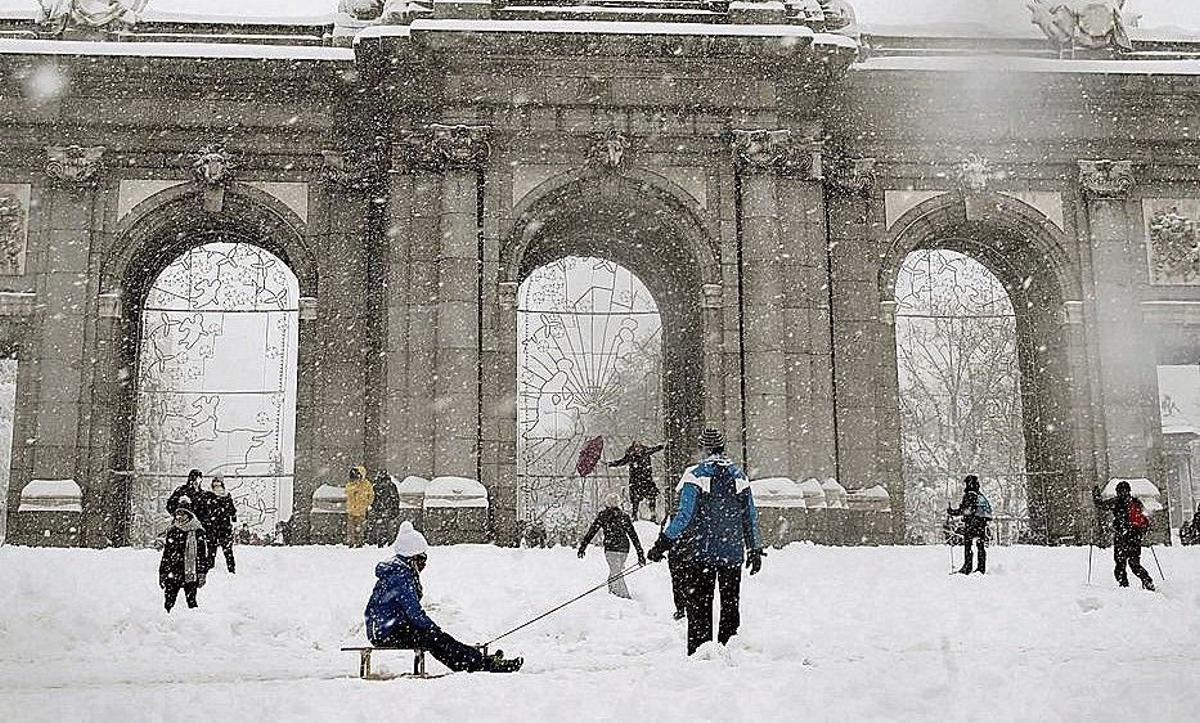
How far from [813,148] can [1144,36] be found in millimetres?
7622

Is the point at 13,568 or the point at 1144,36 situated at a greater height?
the point at 1144,36

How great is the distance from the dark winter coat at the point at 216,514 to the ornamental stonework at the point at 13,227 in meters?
9.04

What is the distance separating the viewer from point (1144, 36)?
2512cm

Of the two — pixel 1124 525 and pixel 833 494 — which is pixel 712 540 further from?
pixel 833 494

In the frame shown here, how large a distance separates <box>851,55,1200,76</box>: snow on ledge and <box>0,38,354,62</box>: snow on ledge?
962 centimetres

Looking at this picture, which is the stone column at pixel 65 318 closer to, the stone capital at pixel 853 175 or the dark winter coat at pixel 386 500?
the dark winter coat at pixel 386 500

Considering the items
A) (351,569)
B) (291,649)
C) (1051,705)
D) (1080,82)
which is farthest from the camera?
(1080,82)

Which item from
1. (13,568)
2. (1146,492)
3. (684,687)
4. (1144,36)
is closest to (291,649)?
(684,687)

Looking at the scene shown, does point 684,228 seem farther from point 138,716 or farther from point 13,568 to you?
point 138,716

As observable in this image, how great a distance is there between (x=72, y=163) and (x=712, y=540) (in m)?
17.1

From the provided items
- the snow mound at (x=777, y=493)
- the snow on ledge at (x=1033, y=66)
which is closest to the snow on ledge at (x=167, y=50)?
the snow on ledge at (x=1033, y=66)

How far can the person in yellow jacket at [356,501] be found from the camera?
67.5 ft

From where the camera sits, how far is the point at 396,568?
30.4ft

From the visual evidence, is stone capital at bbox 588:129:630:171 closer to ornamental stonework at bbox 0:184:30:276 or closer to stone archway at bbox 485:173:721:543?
stone archway at bbox 485:173:721:543
